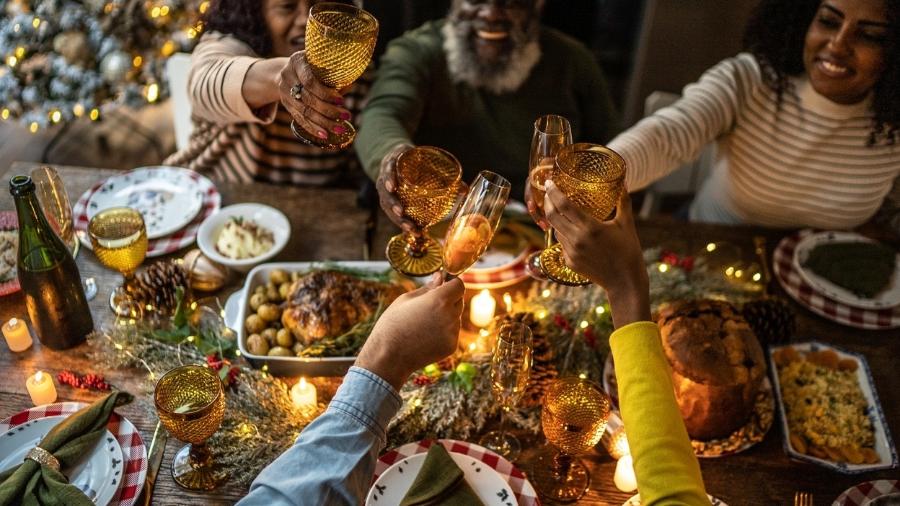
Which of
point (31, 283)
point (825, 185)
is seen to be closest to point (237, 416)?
point (31, 283)

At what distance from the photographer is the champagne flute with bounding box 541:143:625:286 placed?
1160 millimetres

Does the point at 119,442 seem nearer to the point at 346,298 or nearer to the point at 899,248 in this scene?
the point at 346,298

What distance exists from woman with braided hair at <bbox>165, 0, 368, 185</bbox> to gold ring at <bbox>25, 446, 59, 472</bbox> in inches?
28.8

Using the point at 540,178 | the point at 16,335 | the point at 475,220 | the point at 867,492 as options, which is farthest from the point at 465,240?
the point at 16,335

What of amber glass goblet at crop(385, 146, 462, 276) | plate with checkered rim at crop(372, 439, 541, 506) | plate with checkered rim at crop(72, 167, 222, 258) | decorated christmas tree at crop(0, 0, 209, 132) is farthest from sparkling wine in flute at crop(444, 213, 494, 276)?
decorated christmas tree at crop(0, 0, 209, 132)

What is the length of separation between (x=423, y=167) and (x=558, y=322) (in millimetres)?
451

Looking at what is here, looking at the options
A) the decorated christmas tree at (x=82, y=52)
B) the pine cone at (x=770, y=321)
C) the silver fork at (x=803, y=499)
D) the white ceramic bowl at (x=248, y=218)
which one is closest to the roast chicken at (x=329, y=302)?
the white ceramic bowl at (x=248, y=218)

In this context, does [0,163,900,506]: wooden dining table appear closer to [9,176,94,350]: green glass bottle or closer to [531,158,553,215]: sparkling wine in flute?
[9,176,94,350]: green glass bottle

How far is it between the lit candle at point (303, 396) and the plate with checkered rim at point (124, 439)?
11.1 inches

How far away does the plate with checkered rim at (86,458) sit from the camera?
123 centimetres

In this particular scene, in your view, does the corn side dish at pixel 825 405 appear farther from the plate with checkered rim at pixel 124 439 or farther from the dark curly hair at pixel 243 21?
the dark curly hair at pixel 243 21

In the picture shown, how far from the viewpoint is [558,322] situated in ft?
5.10

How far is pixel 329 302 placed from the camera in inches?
59.5

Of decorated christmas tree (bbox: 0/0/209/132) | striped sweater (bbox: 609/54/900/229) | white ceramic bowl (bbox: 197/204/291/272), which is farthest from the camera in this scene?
decorated christmas tree (bbox: 0/0/209/132)
